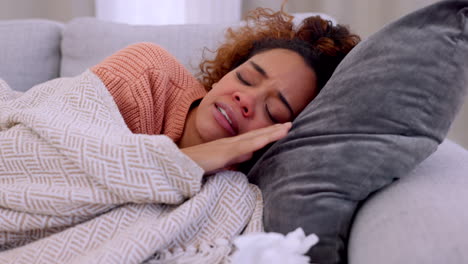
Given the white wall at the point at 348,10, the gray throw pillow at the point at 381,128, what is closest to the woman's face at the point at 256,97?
the gray throw pillow at the point at 381,128

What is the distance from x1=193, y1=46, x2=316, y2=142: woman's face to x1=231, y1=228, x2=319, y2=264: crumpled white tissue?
0.47 meters

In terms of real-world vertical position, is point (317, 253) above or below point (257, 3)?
below

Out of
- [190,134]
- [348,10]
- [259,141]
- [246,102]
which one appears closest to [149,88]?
[190,134]

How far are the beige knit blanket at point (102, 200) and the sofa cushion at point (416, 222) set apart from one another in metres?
0.18

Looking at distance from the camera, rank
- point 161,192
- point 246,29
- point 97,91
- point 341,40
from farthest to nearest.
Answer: point 246,29
point 341,40
point 97,91
point 161,192

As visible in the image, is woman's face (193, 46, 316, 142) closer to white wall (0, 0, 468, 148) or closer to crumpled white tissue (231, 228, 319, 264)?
crumpled white tissue (231, 228, 319, 264)

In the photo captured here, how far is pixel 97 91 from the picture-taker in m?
0.82

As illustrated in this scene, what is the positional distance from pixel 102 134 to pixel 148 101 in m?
0.36

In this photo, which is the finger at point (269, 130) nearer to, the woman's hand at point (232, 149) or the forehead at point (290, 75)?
the woman's hand at point (232, 149)

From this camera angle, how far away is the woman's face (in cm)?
97

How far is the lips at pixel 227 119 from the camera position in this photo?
3.20ft

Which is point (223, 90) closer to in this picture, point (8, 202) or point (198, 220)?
point (198, 220)

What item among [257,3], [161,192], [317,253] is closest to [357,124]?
[317,253]

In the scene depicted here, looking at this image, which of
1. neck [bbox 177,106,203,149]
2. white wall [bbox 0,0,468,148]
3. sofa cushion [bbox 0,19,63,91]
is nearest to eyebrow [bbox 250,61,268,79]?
neck [bbox 177,106,203,149]
